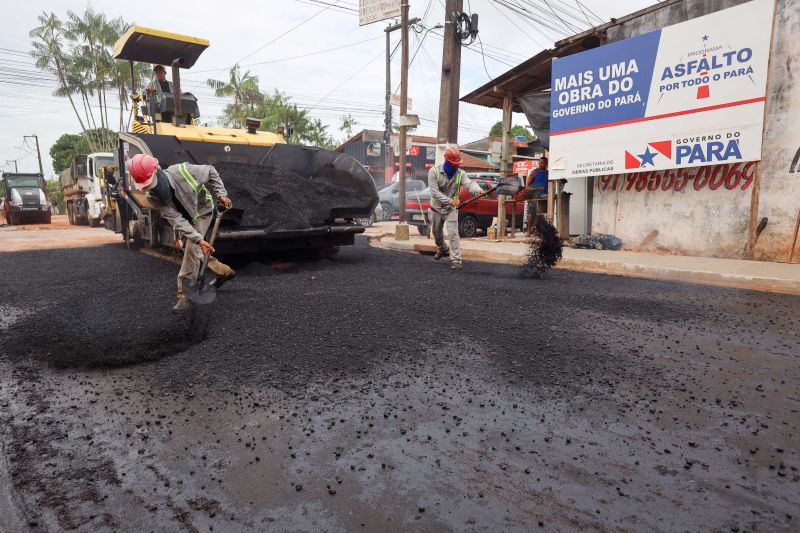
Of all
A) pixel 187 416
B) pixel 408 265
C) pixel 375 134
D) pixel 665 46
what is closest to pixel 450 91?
pixel 665 46

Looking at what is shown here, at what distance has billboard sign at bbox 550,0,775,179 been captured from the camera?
679 cm

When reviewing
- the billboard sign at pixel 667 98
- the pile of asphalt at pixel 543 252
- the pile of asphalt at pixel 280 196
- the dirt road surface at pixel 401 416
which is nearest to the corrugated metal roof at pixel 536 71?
the billboard sign at pixel 667 98

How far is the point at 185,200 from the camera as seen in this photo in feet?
16.0

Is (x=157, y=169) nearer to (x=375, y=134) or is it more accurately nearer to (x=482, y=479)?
(x=482, y=479)

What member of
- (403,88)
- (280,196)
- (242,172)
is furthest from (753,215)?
(403,88)

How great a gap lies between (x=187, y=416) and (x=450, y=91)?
10162 mm

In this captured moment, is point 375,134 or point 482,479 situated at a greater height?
→ point 375,134

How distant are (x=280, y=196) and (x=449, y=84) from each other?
20.3 feet

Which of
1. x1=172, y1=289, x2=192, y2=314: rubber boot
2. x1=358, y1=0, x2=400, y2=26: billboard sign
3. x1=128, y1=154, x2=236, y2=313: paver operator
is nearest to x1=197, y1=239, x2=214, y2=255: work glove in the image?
x1=128, y1=154, x2=236, y2=313: paver operator

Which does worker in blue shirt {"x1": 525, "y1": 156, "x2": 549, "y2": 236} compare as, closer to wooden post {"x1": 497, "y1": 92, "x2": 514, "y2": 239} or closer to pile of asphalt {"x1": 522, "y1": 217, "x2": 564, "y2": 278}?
wooden post {"x1": 497, "y1": 92, "x2": 514, "y2": 239}

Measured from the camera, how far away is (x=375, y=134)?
38.9m

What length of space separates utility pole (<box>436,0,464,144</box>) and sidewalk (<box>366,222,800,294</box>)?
10.9 feet

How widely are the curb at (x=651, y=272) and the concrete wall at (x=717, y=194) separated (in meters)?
1.76

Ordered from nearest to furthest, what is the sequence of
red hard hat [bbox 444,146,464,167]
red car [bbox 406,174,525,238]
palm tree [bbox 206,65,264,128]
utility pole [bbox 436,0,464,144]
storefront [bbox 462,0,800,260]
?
storefront [bbox 462,0,800,260]
red hard hat [bbox 444,146,464,167]
utility pole [bbox 436,0,464,144]
red car [bbox 406,174,525,238]
palm tree [bbox 206,65,264,128]
